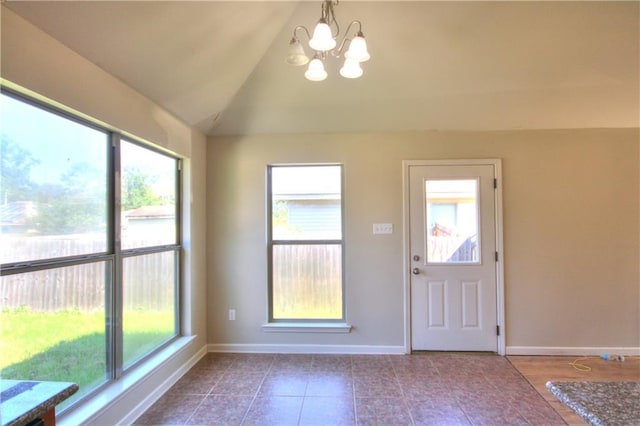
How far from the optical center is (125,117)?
7.09 ft

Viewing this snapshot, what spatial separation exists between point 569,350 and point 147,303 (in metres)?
4.08

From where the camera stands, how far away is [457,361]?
10.2 ft

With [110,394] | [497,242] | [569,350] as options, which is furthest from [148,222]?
[569,350]

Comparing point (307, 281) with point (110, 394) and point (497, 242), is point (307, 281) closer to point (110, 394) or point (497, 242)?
point (110, 394)

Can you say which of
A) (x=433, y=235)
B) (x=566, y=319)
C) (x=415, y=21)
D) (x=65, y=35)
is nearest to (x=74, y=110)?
Answer: (x=65, y=35)

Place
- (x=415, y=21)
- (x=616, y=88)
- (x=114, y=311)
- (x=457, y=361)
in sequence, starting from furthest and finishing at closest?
(x=457, y=361) < (x=616, y=88) < (x=415, y=21) < (x=114, y=311)

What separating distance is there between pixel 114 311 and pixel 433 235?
2.91 meters

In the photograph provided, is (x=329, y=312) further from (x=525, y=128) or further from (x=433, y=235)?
(x=525, y=128)

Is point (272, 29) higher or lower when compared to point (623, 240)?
higher

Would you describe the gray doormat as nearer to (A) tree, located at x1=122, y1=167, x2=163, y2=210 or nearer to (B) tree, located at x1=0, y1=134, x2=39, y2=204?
(B) tree, located at x1=0, y1=134, x2=39, y2=204

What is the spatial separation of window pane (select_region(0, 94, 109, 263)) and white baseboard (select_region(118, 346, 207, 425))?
1154 mm

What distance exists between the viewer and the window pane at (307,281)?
3.46 metres

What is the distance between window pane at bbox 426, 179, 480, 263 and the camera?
334 cm

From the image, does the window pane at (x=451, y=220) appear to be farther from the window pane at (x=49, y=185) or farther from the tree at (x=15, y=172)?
the tree at (x=15, y=172)
